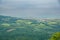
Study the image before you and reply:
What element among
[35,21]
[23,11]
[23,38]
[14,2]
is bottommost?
[23,38]

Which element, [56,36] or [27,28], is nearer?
[56,36]

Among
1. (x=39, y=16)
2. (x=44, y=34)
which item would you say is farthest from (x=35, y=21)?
(x=44, y=34)

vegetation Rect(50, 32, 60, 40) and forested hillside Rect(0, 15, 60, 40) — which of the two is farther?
forested hillside Rect(0, 15, 60, 40)

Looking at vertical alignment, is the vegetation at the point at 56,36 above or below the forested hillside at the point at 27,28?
below

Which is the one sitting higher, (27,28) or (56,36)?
(27,28)

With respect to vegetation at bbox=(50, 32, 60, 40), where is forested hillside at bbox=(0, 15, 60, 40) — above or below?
above

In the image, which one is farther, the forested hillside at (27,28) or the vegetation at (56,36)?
the forested hillside at (27,28)

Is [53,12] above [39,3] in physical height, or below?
below

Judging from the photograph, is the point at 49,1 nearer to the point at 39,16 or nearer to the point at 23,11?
the point at 39,16
